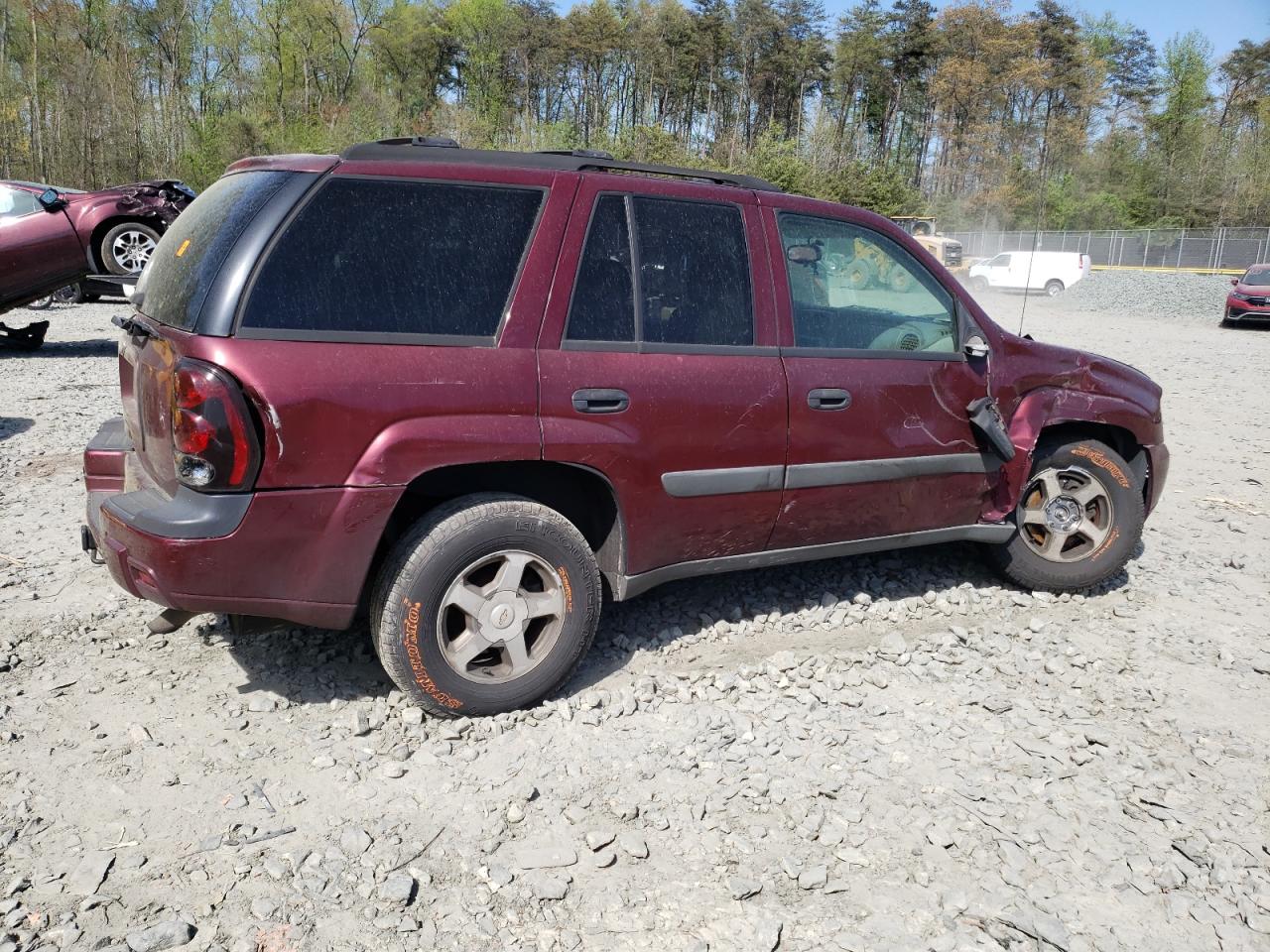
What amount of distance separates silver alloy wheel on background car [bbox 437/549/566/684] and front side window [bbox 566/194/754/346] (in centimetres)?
88

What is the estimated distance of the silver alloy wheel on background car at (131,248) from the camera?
12.1 m

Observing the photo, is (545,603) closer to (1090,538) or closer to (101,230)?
(1090,538)

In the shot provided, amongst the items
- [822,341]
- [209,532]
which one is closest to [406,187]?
[209,532]

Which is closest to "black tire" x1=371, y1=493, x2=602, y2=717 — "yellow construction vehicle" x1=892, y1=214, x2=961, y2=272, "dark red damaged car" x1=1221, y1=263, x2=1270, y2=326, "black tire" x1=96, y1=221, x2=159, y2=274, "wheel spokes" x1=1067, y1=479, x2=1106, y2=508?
"wheel spokes" x1=1067, y1=479, x2=1106, y2=508

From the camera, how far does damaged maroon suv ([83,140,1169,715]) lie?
3123mm

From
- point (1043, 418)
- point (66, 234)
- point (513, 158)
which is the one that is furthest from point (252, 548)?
point (66, 234)

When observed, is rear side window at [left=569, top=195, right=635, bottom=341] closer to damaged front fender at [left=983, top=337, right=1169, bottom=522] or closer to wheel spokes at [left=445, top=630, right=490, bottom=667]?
wheel spokes at [left=445, top=630, right=490, bottom=667]

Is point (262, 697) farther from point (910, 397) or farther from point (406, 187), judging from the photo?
point (910, 397)

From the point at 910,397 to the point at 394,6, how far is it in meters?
58.8

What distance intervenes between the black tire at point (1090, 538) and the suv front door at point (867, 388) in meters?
0.44

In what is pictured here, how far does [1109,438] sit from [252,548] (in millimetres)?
4234

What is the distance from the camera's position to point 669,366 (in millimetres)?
3725

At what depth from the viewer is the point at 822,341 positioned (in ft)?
13.7

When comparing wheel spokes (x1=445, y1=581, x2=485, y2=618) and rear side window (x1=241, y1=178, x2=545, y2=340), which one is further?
wheel spokes (x1=445, y1=581, x2=485, y2=618)
